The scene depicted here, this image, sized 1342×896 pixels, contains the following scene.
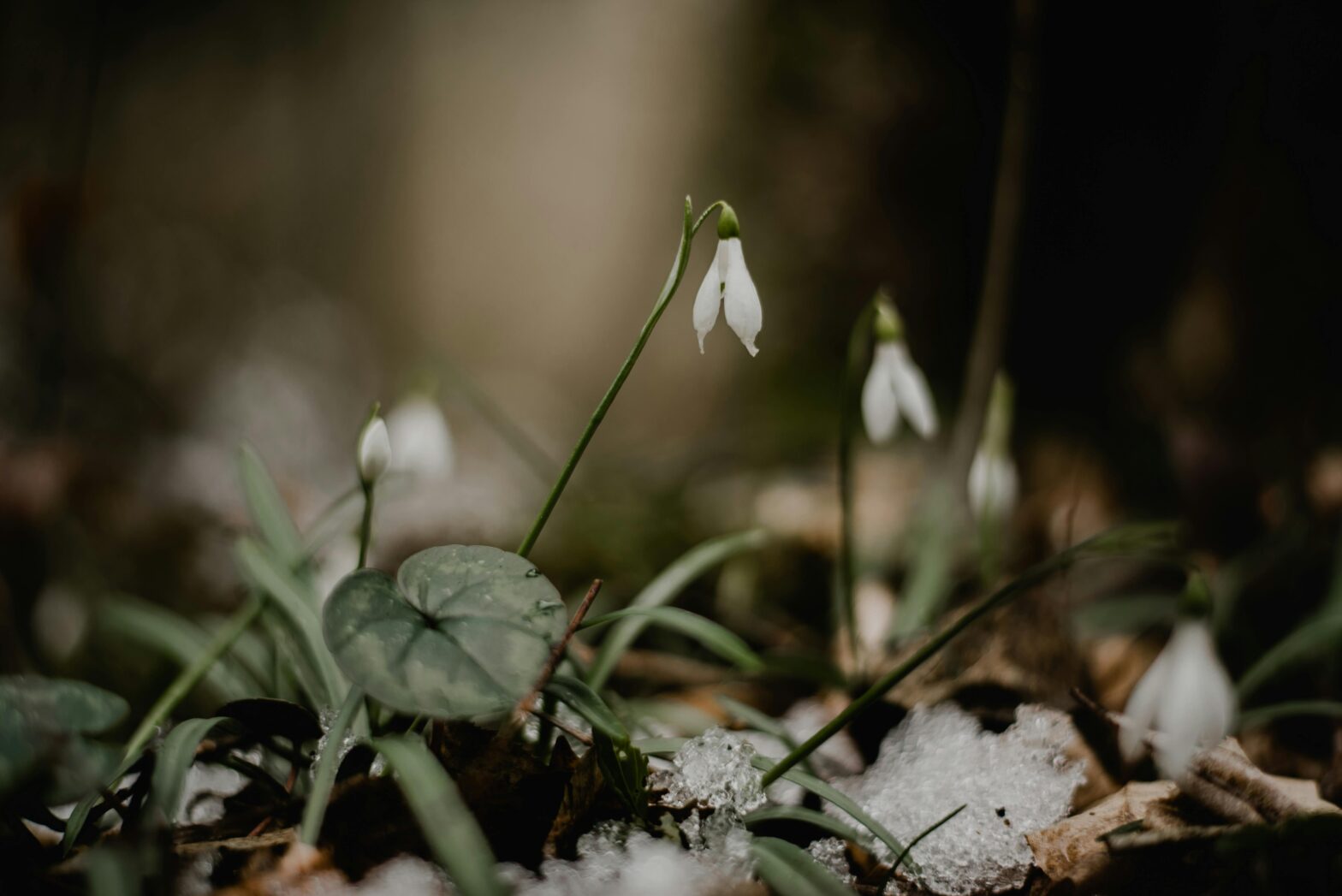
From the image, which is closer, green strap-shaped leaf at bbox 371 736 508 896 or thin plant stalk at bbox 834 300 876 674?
green strap-shaped leaf at bbox 371 736 508 896

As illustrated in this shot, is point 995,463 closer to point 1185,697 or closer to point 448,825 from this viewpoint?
point 1185,697

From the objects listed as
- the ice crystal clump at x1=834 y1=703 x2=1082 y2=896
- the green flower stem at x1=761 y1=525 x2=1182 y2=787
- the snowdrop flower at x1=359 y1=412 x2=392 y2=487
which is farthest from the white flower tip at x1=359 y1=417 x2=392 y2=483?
the ice crystal clump at x1=834 y1=703 x2=1082 y2=896

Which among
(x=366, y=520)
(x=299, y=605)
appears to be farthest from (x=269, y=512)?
(x=366, y=520)

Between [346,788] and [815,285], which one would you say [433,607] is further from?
[815,285]

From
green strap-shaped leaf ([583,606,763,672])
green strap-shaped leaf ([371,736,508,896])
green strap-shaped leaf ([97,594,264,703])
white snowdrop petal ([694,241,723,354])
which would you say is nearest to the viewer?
green strap-shaped leaf ([371,736,508,896])

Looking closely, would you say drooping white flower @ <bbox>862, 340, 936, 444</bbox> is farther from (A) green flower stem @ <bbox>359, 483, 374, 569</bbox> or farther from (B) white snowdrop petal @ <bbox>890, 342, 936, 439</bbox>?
(A) green flower stem @ <bbox>359, 483, 374, 569</bbox>

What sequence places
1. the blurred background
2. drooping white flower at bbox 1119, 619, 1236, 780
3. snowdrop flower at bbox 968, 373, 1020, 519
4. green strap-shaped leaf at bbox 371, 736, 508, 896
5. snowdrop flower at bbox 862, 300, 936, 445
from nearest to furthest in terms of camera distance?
1. green strap-shaped leaf at bbox 371, 736, 508, 896
2. drooping white flower at bbox 1119, 619, 1236, 780
3. snowdrop flower at bbox 862, 300, 936, 445
4. snowdrop flower at bbox 968, 373, 1020, 519
5. the blurred background

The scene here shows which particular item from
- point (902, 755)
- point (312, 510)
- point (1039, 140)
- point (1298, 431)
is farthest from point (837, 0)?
point (902, 755)
